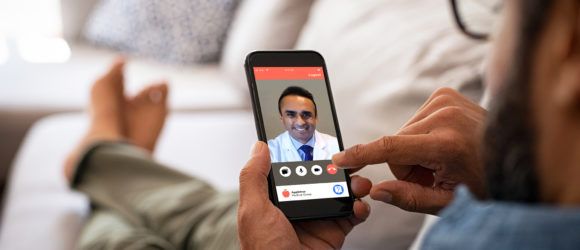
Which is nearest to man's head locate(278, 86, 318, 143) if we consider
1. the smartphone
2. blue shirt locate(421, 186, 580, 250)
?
the smartphone

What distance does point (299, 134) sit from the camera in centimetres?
48

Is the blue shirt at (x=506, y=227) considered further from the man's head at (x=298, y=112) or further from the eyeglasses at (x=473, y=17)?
the eyeglasses at (x=473, y=17)

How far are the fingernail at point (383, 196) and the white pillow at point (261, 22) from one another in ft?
0.88

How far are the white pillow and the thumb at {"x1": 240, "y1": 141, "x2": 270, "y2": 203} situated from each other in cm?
24

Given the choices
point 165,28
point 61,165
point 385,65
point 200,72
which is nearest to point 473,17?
point 385,65

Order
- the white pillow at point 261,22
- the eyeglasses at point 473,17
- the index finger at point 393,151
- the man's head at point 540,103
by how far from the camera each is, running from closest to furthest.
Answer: the man's head at point 540,103 < the index finger at point 393,151 < the eyeglasses at point 473,17 < the white pillow at point 261,22

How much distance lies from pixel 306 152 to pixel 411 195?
0.31ft

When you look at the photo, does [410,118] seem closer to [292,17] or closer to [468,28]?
[468,28]

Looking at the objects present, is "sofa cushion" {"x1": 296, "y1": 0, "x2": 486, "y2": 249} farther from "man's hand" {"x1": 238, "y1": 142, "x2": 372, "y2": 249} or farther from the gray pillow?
the gray pillow

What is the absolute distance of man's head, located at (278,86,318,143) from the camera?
1.56ft

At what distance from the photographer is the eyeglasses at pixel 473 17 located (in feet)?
2.02

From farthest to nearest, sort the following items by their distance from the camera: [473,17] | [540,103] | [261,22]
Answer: [261,22] < [473,17] < [540,103]

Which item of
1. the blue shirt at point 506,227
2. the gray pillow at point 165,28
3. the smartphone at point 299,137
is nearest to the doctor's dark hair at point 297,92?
the smartphone at point 299,137

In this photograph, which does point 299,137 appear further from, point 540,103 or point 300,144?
point 540,103
